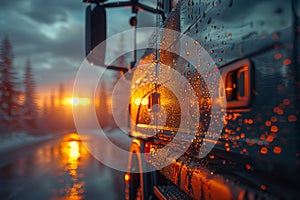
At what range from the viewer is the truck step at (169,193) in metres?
2.35

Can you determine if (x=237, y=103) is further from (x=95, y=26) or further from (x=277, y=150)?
(x=95, y=26)

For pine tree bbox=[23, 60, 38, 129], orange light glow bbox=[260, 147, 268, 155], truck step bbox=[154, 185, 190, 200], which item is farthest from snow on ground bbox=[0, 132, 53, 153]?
pine tree bbox=[23, 60, 38, 129]

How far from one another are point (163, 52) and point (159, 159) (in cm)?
116

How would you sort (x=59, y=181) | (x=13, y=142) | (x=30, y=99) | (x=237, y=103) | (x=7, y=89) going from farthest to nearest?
(x=30, y=99) → (x=7, y=89) → (x=13, y=142) → (x=59, y=181) → (x=237, y=103)

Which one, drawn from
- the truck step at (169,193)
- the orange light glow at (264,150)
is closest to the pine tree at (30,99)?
the truck step at (169,193)

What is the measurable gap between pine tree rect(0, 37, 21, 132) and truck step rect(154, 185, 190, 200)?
34.8 m

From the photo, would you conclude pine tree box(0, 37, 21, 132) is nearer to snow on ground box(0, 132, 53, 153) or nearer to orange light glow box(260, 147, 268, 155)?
snow on ground box(0, 132, 53, 153)

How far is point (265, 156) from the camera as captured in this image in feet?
3.79

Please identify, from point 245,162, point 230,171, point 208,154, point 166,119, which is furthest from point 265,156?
point 166,119

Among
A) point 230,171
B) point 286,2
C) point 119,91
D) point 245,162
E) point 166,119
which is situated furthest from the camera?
point 119,91

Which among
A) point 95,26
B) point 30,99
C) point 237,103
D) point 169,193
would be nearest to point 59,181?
point 95,26

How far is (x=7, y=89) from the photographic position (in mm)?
33875

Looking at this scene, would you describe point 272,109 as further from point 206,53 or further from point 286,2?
point 206,53

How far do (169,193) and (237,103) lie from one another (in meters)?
1.50
